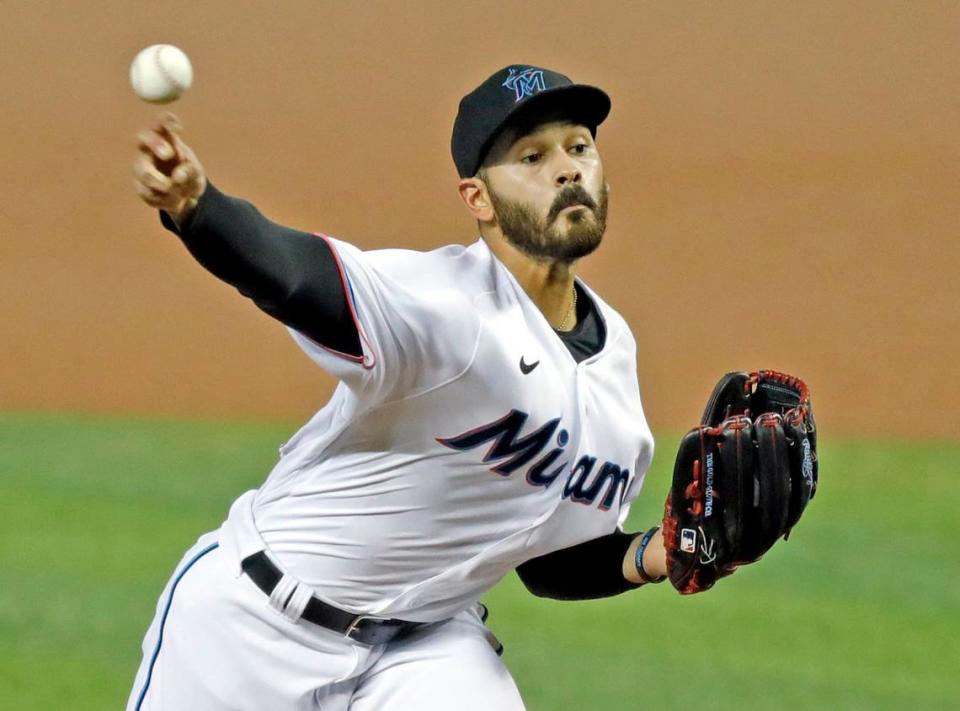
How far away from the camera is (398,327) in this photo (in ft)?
10.4

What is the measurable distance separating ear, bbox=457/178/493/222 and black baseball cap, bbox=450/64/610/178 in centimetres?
3

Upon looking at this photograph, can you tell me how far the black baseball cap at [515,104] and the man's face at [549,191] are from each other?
39 millimetres

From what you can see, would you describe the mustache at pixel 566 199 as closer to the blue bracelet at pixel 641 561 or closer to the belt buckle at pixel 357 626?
the blue bracelet at pixel 641 561

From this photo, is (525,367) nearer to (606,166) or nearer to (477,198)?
(477,198)

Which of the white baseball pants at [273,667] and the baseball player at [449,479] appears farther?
the white baseball pants at [273,667]

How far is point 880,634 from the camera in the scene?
671 centimetres

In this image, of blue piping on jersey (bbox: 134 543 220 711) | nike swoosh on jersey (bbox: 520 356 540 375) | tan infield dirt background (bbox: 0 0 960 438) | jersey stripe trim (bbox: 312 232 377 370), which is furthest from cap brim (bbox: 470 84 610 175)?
tan infield dirt background (bbox: 0 0 960 438)

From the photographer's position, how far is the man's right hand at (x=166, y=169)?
2.67 meters

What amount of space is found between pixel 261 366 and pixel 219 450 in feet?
4.43

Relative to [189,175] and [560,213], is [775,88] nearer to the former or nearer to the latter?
[560,213]

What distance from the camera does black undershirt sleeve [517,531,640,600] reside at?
3924 mm

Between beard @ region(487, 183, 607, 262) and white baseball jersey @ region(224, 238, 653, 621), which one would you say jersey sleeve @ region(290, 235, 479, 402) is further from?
beard @ region(487, 183, 607, 262)

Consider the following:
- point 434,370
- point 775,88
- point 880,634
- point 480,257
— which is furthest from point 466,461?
point 775,88

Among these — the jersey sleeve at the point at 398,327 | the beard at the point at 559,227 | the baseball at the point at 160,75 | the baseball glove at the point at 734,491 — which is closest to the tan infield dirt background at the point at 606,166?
the baseball glove at the point at 734,491
